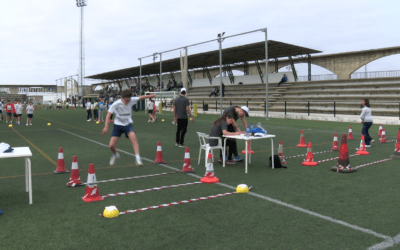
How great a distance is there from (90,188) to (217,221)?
7.31 ft

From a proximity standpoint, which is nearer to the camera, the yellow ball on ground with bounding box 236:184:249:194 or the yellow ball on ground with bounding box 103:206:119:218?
the yellow ball on ground with bounding box 103:206:119:218

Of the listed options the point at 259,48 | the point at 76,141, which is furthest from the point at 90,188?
the point at 259,48

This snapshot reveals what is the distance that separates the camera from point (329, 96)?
104 feet

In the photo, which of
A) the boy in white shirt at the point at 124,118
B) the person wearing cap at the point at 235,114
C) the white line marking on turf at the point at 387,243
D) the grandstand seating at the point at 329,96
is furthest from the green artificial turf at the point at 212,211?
the grandstand seating at the point at 329,96

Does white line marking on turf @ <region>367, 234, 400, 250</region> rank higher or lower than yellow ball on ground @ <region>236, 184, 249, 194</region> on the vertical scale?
lower

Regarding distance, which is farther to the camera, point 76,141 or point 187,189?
point 76,141

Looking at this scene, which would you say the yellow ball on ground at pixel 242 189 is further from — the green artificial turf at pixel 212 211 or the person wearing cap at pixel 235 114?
the person wearing cap at pixel 235 114

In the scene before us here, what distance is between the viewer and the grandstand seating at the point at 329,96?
90.9ft

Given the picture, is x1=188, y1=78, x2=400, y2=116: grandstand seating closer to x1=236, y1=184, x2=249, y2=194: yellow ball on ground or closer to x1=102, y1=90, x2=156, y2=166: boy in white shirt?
x1=102, y1=90, x2=156, y2=166: boy in white shirt

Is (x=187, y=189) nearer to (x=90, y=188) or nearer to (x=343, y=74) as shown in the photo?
(x=90, y=188)

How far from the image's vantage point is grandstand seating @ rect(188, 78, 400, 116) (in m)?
27.7

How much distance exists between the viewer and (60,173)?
770 centimetres

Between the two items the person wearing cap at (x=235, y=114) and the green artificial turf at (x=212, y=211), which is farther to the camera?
the person wearing cap at (x=235, y=114)

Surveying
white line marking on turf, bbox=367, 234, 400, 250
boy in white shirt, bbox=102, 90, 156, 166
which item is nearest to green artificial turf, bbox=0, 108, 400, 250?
white line marking on turf, bbox=367, 234, 400, 250
